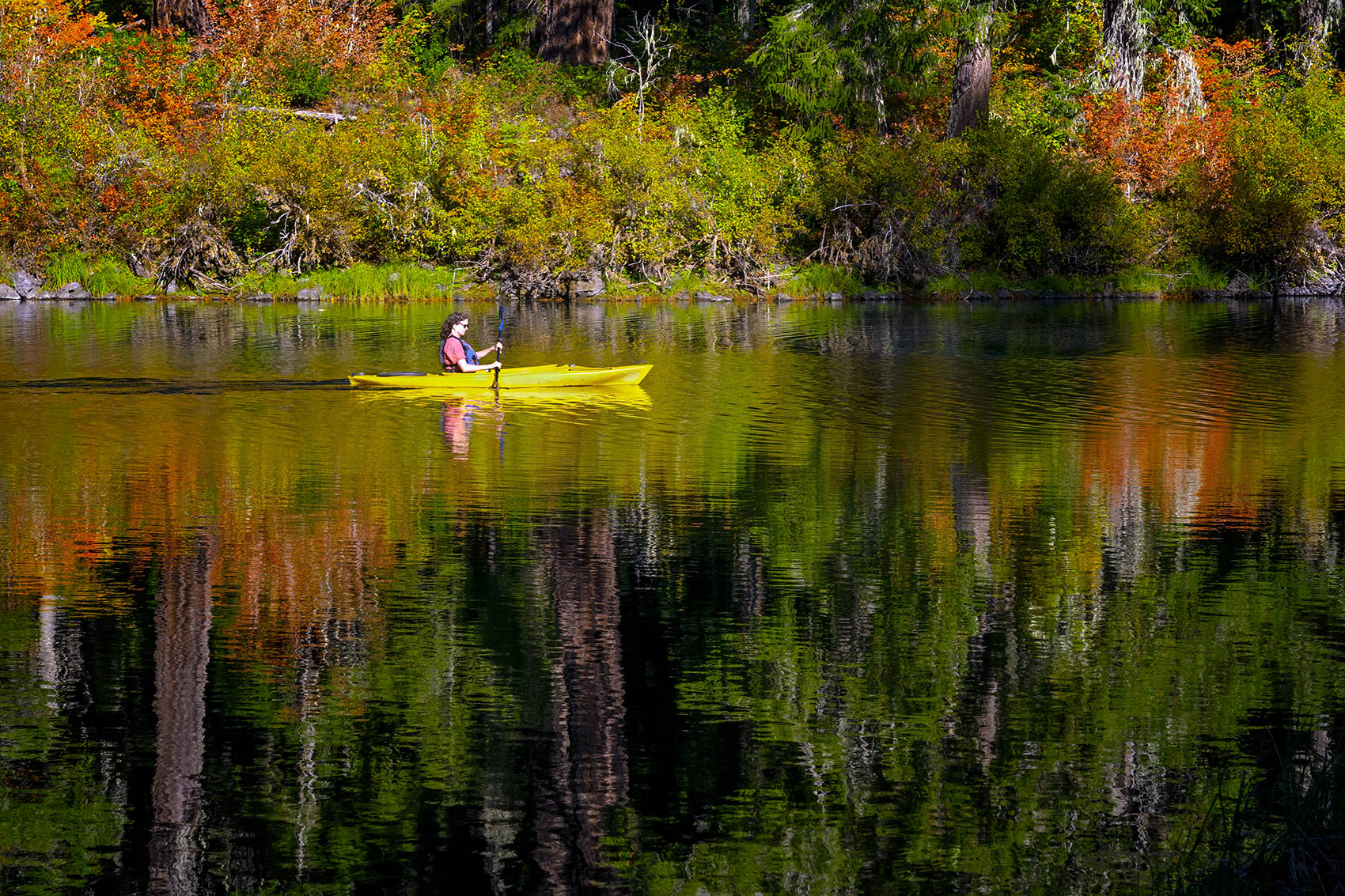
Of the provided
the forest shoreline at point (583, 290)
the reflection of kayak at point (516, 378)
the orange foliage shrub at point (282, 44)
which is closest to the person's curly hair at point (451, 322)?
the reflection of kayak at point (516, 378)

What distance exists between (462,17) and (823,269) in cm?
2199

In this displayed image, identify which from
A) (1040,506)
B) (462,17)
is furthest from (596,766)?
(462,17)

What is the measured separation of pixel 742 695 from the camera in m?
7.80

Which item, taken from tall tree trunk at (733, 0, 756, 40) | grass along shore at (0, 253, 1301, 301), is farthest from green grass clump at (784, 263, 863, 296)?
tall tree trunk at (733, 0, 756, 40)

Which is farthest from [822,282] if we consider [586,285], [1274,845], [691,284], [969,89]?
Answer: [1274,845]

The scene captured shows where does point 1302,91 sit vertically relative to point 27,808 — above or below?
above

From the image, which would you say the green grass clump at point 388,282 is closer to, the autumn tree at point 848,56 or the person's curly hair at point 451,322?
the autumn tree at point 848,56

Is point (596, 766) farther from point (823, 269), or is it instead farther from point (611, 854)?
point (823, 269)

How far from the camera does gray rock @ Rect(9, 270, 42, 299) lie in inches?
1677

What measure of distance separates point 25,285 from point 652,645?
37934 mm

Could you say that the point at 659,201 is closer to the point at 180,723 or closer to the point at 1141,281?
the point at 1141,281

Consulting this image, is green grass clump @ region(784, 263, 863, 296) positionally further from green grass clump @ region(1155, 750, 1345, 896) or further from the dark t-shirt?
green grass clump @ region(1155, 750, 1345, 896)

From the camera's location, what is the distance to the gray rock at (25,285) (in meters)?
42.6

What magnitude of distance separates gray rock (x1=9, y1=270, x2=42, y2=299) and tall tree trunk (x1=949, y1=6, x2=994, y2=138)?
23588 millimetres
